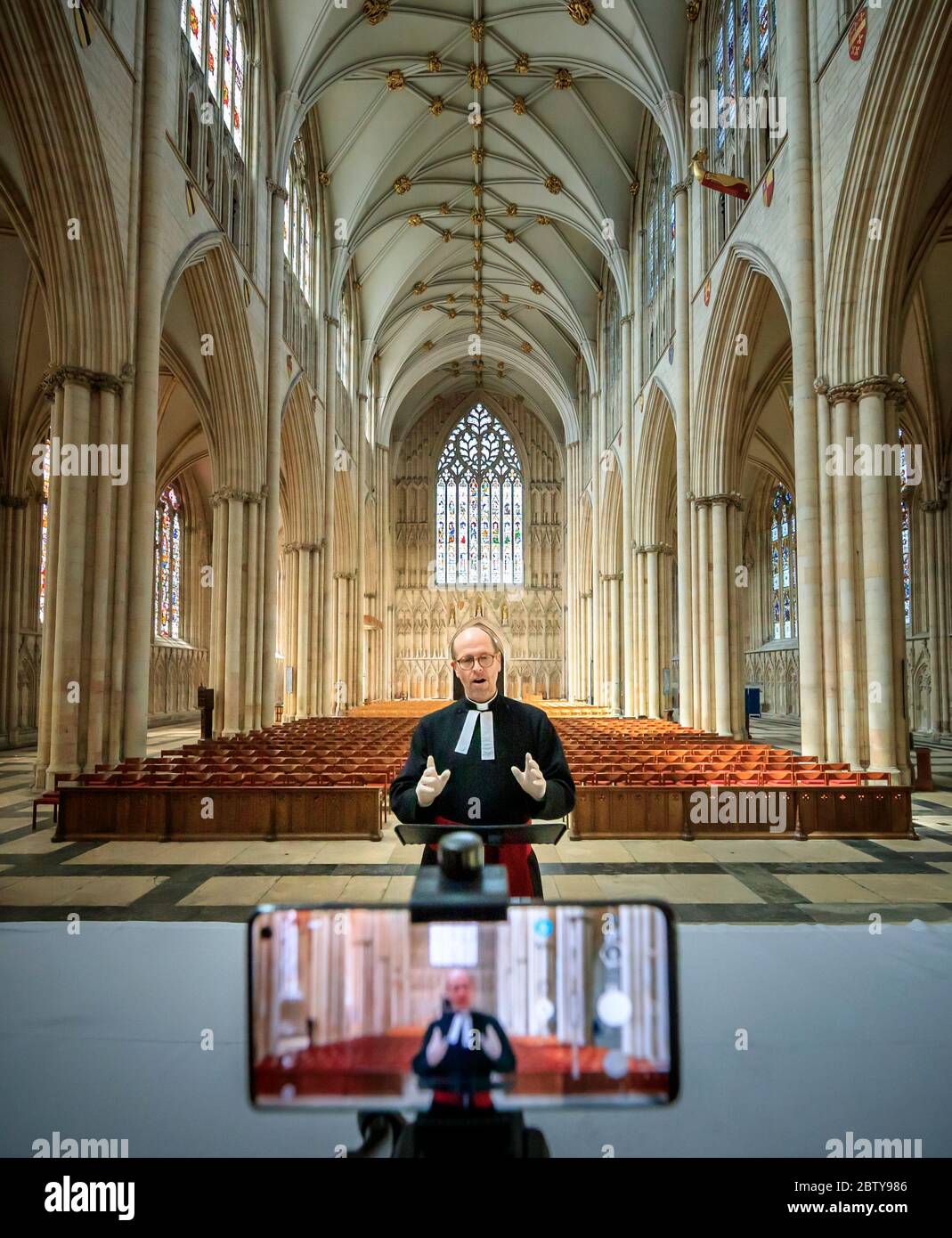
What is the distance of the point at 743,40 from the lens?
1479 cm

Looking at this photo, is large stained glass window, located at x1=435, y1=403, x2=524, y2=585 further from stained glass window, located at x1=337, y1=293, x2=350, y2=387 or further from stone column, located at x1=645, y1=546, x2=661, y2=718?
stone column, located at x1=645, y1=546, x2=661, y2=718

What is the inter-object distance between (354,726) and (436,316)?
77.9ft

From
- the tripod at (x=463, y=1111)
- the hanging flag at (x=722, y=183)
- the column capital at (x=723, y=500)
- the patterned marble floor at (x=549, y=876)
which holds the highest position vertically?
the hanging flag at (x=722, y=183)

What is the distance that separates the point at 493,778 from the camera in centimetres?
251

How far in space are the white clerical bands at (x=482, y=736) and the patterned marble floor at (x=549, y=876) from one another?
2.94 m

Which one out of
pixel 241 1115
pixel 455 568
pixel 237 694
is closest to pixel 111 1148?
pixel 241 1115

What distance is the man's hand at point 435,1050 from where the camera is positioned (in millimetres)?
1426

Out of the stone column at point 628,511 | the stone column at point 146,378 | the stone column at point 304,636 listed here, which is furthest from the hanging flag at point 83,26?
the stone column at point 628,511

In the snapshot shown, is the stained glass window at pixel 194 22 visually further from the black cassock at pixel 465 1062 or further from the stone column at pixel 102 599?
the black cassock at pixel 465 1062

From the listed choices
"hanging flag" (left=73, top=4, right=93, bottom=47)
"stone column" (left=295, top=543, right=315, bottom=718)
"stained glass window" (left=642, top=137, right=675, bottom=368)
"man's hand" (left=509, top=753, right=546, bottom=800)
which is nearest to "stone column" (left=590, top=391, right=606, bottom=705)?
"stained glass window" (left=642, top=137, right=675, bottom=368)

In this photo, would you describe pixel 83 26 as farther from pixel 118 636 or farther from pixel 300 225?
pixel 300 225

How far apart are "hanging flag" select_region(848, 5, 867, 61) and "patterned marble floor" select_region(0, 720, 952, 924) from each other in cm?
1006

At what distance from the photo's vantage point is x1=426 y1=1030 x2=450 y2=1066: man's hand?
1.43m
